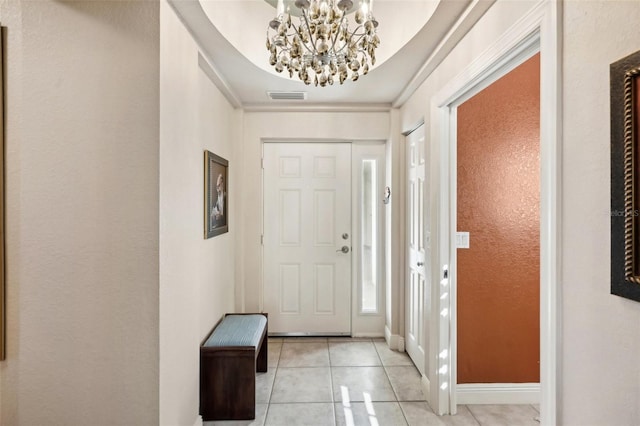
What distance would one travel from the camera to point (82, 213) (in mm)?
1594

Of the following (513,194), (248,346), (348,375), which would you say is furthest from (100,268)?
(513,194)

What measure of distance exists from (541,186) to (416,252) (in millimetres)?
1783

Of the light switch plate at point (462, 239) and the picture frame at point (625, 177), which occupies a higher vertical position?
the picture frame at point (625, 177)

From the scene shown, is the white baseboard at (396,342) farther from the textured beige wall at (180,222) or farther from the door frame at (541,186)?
the textured beige wall at (180,222)

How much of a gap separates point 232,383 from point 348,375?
3.42 feet

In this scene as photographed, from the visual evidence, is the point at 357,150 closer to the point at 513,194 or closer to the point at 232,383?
the point at 513,194

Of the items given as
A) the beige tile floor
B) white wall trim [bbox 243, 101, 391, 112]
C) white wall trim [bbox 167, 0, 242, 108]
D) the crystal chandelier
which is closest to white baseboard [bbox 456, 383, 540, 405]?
the beige tile floor

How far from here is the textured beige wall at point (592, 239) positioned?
961mm

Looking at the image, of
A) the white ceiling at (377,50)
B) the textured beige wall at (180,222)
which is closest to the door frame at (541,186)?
the white ceiling at (377,50)

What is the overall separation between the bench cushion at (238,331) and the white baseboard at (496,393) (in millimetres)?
1537


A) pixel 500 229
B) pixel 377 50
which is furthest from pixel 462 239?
pixel 377 50

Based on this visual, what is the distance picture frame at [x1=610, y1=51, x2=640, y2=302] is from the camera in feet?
2.93

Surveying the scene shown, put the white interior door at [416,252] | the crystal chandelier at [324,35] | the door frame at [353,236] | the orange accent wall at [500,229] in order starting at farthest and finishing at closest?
the door frame at [353,236], the white interior door at [416,252], the orange accent wall at [500,229], the crystal chandelier at [324,35]

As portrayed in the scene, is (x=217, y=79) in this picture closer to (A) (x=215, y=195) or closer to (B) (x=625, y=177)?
(A) (x=215, y=195)
